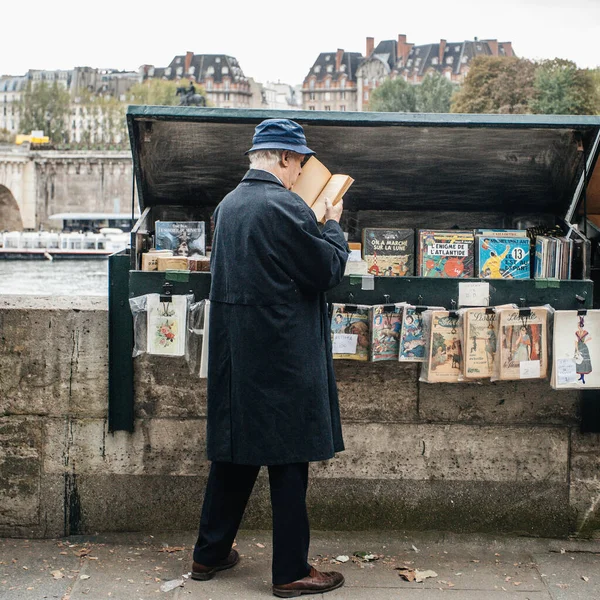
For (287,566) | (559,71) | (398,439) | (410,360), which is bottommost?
(287,566)

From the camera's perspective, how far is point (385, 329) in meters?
4.05

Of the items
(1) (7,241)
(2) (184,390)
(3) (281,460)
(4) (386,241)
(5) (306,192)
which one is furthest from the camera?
(1) (7,241)

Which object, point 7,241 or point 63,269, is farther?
point 7,241

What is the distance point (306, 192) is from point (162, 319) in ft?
2.62

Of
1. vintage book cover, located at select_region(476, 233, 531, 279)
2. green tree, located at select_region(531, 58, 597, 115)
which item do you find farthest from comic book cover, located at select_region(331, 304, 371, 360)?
green tree, located at select_region(531, 58, 597, 115)

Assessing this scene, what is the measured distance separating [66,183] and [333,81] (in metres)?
56.1

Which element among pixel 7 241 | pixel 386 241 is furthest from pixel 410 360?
pixel 7 241

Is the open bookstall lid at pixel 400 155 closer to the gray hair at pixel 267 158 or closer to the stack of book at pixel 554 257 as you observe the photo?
the stack of book at pixel 554 257

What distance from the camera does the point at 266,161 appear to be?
3.51 metres

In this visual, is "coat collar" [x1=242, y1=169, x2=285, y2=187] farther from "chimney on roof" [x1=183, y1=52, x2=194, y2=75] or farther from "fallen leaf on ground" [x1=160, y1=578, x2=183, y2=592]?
"chimney on roof" [x1=183, y1=52, x2=194, y2=75]

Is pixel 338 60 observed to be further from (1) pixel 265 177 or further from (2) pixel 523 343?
(1) pixel 265 177

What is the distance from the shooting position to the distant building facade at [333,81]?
417ft

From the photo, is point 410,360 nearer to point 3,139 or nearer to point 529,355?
point 529,355

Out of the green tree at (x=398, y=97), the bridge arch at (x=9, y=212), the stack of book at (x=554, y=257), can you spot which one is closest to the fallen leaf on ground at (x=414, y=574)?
the stack of book at (x=554, y=257)
